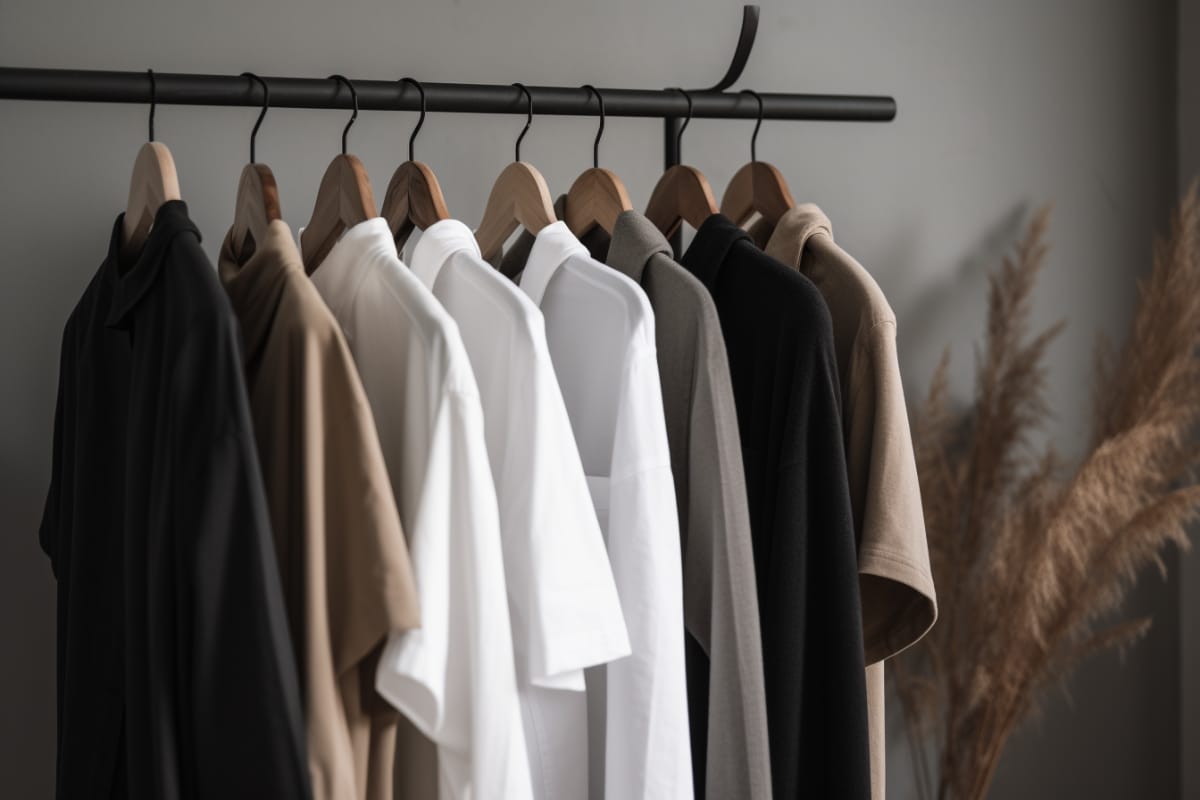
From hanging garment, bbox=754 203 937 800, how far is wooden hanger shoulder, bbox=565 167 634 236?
0.59 ft

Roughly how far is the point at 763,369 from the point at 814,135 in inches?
42.1

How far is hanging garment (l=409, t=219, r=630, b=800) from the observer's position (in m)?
1.09

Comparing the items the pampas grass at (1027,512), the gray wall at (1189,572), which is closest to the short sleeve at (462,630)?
the pampas grass at (1027,512)

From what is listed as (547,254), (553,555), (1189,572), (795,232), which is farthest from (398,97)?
(1189,572)

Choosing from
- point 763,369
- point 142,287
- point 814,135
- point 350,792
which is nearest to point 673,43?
point 814,135

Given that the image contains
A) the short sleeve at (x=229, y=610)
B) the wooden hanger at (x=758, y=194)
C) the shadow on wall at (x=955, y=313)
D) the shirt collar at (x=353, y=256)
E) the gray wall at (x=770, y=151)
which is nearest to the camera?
the short sleeve at (x=229, y=610)

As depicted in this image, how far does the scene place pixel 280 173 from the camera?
1.86m

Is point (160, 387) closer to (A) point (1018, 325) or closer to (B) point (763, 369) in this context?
(B) point (763, 369)

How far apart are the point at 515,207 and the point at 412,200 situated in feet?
0.38

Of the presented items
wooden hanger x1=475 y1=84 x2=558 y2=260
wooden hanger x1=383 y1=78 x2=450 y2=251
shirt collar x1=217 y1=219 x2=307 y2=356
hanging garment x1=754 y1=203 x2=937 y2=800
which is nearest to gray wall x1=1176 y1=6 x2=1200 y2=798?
hanging garment x1=754 y1=203 x2=937 y2=800

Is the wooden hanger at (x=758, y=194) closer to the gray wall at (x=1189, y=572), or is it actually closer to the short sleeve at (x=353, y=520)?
the short sleeve at (x=353, y=520)

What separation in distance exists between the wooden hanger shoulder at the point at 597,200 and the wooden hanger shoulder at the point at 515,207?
0.20ft

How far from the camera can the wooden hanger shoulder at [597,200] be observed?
54.5 inches

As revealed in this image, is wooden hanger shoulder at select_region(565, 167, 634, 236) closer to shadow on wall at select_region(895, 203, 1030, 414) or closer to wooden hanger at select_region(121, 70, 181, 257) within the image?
wooden hanger at select_region(121, 70, 181, 257)
